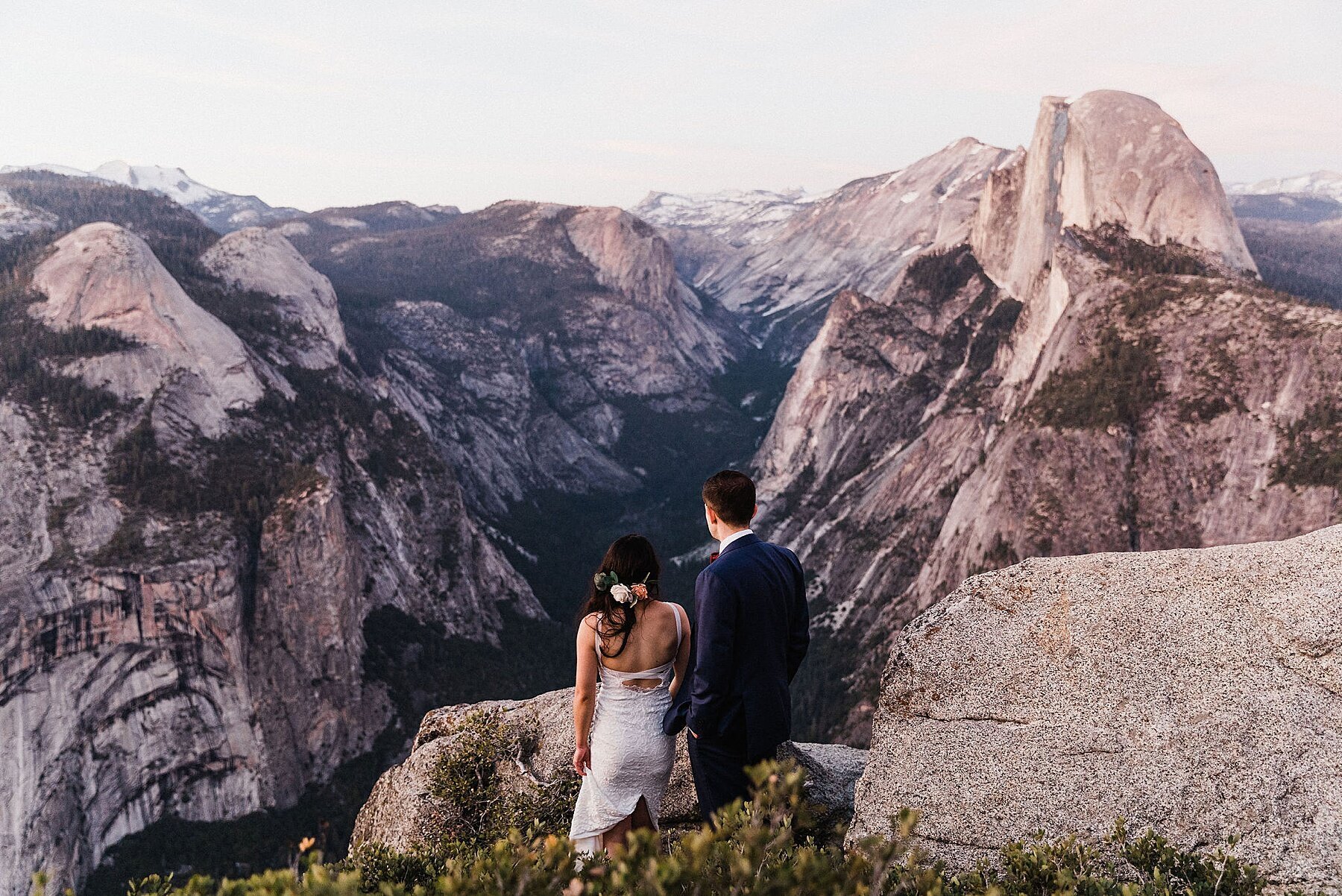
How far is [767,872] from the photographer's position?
526 cm

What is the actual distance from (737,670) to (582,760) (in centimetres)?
215

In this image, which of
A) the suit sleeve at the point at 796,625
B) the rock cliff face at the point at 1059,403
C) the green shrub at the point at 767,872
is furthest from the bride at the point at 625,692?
the rock cliff face at the point at 1059,403

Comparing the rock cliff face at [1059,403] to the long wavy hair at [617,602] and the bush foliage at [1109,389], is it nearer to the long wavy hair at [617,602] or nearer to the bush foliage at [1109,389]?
the bush foliage at [1109,389]

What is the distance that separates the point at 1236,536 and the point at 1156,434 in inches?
395

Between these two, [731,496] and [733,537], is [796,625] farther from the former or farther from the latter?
[731,496]

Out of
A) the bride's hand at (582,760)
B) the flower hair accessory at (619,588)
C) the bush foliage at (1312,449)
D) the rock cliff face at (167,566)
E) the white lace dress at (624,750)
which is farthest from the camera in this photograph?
the rock cliff face at (167,566)

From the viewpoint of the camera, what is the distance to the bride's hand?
8523 millimetres

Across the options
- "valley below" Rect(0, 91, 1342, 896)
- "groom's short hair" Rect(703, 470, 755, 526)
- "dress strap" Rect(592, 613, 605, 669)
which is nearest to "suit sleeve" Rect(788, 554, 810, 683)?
"groom's short hair" Rect(703, 470, 755, 526)

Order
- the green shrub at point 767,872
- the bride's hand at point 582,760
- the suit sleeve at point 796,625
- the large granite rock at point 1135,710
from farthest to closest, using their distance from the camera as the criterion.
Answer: the suit sleeve at point 796,625
the bride's hand at point 582,760
the large granite rock at point 1135,710
the green shrub at point 767,872

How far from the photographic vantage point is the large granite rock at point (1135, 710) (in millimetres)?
7949

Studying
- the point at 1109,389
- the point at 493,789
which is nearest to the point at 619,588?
the point at 493,789

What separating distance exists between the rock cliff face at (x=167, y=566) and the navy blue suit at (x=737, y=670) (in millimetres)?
71906

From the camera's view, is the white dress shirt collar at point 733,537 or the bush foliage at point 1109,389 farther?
the bush foliage at point 1109,389

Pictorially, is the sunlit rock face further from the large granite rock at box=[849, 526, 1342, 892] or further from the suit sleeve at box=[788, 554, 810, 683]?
the suit sleeve at box=[788, 554, 810, 683]
